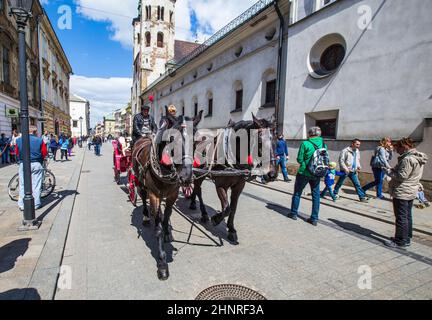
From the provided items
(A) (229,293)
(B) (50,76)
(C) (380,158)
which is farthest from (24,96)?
(B) (50,76)

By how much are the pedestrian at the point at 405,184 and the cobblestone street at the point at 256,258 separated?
0.92ft

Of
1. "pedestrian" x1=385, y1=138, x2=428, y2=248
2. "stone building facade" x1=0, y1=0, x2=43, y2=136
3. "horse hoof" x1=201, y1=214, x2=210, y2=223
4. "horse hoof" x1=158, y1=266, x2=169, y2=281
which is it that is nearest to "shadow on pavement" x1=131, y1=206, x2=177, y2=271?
"horse hoof" x1=158, y1=266, x2=169, y2=281

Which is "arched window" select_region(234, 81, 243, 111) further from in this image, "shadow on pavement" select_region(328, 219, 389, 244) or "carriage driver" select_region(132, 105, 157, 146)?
"shadow on pavement" select_region(328, 219, 389, 244)

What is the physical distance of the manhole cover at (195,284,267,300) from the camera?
2.59 metres

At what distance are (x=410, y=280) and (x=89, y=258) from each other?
14.7 ft

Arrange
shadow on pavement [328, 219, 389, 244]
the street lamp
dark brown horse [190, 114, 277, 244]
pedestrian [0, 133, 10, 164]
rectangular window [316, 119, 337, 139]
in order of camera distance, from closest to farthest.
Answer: dark brown horse [190, 114, 277, 244] → the street lamp → shadow on pavement [328, 219, 389, 244] → rectangular window [316, 119, 337, 139] → pedestrian [0, 133, 10, 164]

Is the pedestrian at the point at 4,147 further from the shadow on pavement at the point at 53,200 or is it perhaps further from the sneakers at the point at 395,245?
the sneakers at the point at 395,245

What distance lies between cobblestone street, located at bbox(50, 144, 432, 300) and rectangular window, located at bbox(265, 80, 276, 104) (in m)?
9.18

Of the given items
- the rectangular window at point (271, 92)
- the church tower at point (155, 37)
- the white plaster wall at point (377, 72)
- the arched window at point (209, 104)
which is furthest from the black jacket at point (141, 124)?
the church tower at point (155, 37)

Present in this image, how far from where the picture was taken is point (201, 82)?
20922mm

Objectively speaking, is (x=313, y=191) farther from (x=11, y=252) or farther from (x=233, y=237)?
(x=11, y=252)

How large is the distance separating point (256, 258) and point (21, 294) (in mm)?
2953

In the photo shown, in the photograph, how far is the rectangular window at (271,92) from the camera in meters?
13.4
